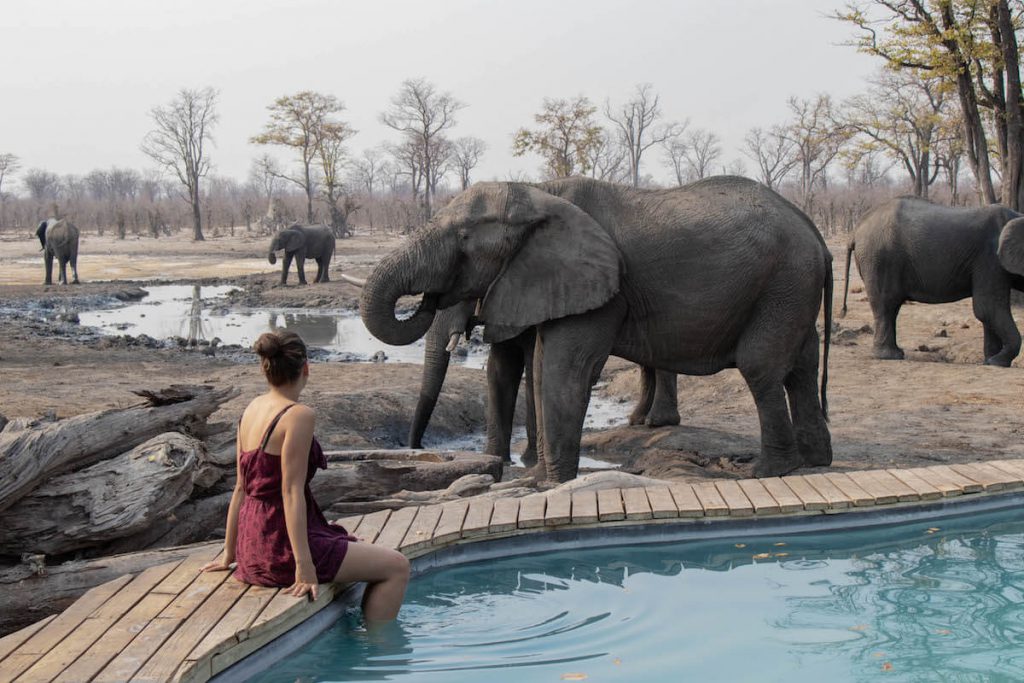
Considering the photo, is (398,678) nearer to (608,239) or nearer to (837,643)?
(837,643)

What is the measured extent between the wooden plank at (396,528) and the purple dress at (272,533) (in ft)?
2.25

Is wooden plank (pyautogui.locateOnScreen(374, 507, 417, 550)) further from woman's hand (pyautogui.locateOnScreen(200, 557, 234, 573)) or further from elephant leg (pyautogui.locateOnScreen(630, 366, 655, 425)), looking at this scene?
elephant leg (pyautogui.locateOnScreen(630, 366, 655, 425))

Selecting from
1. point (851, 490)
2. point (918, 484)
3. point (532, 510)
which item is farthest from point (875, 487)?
point (532, 510)

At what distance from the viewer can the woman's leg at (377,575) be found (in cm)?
450

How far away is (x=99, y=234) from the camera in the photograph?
211 ft

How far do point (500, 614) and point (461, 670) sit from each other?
0.64m

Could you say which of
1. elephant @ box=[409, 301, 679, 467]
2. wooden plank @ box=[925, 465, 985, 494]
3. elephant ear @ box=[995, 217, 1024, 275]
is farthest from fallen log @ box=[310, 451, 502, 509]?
elephant ear @ box=[995, 217, 1024, 275]

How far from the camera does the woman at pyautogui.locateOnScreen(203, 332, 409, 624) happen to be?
4133 millimetres

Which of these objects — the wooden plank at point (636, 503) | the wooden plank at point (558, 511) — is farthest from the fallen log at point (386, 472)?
the wooden plank at point (636, 503)

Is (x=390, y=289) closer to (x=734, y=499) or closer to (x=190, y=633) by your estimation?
(x=734, y=499)

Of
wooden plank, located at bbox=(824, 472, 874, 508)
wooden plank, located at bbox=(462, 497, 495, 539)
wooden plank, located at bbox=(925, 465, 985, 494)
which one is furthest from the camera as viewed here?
wooden plank, located at bbox=(925, 465, 985, 494)

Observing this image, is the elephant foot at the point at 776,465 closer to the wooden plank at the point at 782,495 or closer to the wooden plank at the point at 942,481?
the wooden plank at the point at 942,481

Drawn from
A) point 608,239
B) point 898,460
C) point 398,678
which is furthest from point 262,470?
point 898,460

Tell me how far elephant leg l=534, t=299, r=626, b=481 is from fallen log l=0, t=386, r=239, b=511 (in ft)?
7.42
